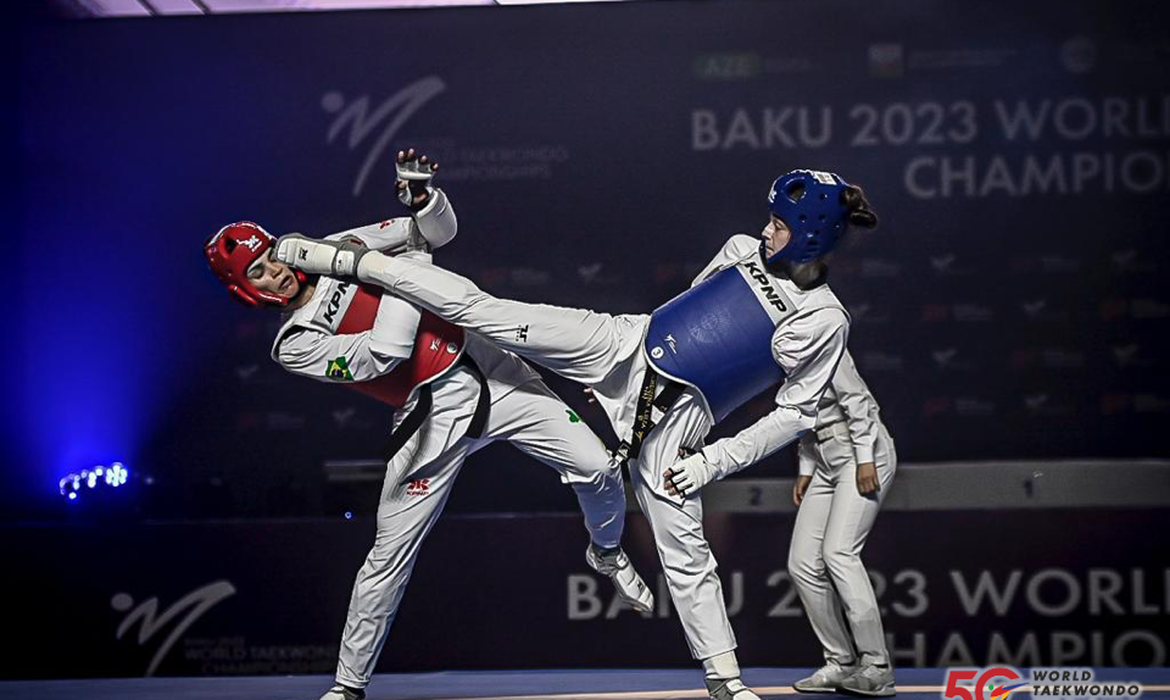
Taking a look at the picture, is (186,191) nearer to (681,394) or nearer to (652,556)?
(652,556)

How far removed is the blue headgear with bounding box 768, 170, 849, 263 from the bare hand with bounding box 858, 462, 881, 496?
118cm

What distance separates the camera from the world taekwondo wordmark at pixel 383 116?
7.55 metres

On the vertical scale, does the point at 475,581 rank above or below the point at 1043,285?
below

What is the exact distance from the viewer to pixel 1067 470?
7207mm

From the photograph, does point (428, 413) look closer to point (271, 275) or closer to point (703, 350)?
point (271, 275)

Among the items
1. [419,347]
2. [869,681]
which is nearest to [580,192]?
[419,347]

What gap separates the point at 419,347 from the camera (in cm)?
479

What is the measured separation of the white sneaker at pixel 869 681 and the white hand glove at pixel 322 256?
2422mm

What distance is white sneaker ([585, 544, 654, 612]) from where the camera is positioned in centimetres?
511

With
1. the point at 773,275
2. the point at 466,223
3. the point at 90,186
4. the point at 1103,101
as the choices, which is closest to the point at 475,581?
the point at 466,223

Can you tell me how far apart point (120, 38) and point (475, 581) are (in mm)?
3494

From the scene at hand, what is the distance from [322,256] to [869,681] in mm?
2560

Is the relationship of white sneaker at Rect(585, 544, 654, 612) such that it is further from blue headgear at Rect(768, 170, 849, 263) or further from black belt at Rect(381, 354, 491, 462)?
blue headgear at Rect(768, 170, 849, 263)

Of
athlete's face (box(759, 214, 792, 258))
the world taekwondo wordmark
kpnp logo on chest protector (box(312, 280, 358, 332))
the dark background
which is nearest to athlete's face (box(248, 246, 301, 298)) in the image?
kpnp logo on chest protector (box(312, 280, 358, 332))
